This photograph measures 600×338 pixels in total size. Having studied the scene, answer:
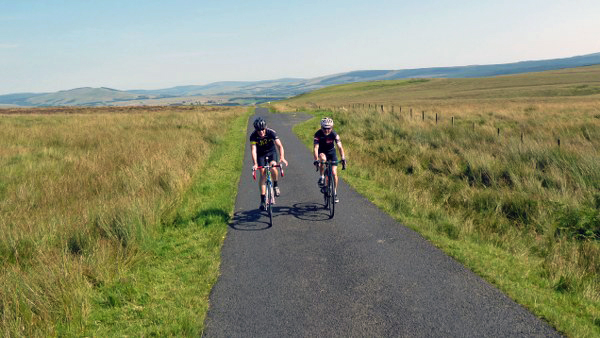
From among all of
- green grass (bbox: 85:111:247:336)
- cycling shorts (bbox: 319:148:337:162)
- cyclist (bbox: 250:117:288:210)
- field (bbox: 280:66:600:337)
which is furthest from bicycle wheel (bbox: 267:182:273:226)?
field (bbox: 280:66:600:337)

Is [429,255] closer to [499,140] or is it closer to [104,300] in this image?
[104,300]

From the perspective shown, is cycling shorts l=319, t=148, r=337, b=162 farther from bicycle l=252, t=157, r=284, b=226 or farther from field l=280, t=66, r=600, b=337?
field l=280, t=66, r=600, b=337

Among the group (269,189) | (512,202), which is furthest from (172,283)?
(512,202)

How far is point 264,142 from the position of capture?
8320mm

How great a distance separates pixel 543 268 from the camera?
228 inches

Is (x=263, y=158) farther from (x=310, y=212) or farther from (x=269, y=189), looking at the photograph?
(x=310, y=212)

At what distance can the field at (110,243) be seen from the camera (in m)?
4.51

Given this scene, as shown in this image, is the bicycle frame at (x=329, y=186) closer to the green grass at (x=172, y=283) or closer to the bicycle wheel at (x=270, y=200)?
the bicycle wheel at (x=270, y=200)

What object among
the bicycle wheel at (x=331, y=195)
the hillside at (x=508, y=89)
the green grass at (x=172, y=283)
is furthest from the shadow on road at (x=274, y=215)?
the hillside at (x=508, y=89)

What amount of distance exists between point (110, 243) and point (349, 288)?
163 inches

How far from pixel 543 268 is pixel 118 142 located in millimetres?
18178

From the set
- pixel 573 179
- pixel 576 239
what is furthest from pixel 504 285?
pixel 573 179

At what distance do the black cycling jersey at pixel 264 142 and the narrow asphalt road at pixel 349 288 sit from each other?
1.58 m

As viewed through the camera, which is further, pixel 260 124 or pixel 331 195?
pixel 331 195
